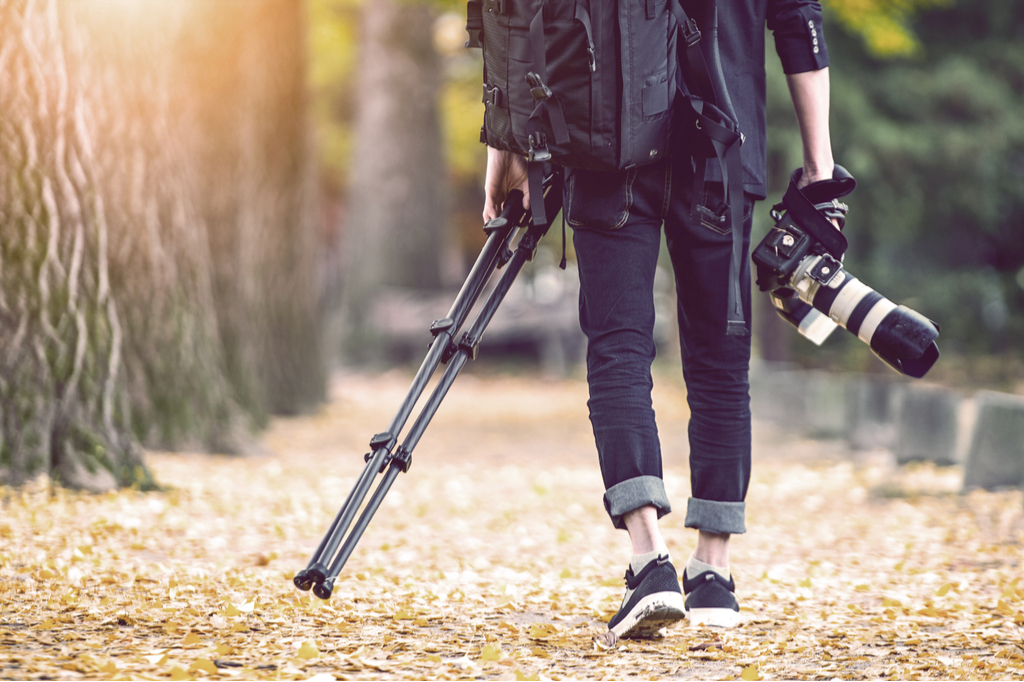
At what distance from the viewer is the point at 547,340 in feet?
55.5

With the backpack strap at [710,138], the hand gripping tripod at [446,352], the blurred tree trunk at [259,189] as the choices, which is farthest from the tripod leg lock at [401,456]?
the blurred tree trunk at [259,189]

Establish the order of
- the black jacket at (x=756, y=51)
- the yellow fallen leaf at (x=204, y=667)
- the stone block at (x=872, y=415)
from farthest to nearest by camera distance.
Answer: the stone block at (x=872, y=415) → the black jacket at (x=756, y=51) → the yellow fallen leaf at (x=204, y=667)

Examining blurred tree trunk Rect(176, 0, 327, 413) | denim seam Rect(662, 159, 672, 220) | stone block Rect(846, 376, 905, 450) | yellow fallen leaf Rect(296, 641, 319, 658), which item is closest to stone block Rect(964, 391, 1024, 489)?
stone block Rect(846, 376, 905, 450)

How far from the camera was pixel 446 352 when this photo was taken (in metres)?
2.96

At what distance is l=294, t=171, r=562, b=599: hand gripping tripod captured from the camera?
8.89 ft

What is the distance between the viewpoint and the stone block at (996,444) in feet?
17.9

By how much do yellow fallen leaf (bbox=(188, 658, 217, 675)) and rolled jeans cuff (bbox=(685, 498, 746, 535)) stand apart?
125cm

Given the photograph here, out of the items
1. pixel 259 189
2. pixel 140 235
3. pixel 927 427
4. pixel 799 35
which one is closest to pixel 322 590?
pixel 799 35

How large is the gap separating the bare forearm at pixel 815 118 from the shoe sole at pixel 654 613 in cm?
114

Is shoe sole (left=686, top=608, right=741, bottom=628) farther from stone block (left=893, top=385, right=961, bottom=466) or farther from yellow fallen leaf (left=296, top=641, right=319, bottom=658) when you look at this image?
stone block (left=893, top=385, right=961, bottom=466)

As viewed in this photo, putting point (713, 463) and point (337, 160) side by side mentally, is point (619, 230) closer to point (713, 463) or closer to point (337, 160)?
point (713, 463)

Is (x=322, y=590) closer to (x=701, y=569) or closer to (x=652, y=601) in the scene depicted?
(x=652, y=601)

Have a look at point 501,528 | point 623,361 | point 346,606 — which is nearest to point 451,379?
point 623,361

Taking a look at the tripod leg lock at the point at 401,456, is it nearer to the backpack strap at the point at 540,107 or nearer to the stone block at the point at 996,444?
the backpack strap at the point at 540,107
